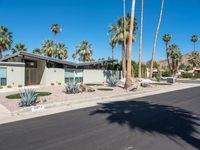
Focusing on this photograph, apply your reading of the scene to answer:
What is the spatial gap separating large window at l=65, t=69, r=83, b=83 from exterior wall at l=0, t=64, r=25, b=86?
6.47m

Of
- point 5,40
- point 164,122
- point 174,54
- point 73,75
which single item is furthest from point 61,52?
point 164,122

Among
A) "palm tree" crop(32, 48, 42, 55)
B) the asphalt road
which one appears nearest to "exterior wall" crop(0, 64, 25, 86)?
the asphalt road

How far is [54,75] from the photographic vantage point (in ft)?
100

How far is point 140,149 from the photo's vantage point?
6.35 m

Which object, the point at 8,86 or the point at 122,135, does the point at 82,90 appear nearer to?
the point at 8,86

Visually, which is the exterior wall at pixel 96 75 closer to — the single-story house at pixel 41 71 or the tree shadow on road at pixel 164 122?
the single-story house at pixel 41 71

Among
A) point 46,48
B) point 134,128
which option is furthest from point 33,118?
point 46,48

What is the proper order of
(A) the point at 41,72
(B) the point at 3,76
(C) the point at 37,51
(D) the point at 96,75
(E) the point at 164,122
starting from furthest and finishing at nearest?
1. (C) the point at 37,51
2. (D) the point at 96,75
3. (A) the point at 41,72
4. (B) the point at 3,76
5. (E) the point at 164,122

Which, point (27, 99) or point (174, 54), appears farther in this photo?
point (174, 54)

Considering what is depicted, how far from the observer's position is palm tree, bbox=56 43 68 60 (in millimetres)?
58691

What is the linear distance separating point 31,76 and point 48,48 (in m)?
27.3

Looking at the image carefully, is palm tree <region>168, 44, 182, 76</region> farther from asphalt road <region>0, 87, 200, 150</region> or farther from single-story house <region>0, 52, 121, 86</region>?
asphalt road <region>0, 87, 200, 150</region>

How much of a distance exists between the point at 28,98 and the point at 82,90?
25.6 ft

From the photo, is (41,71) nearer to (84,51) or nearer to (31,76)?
(31,76)
